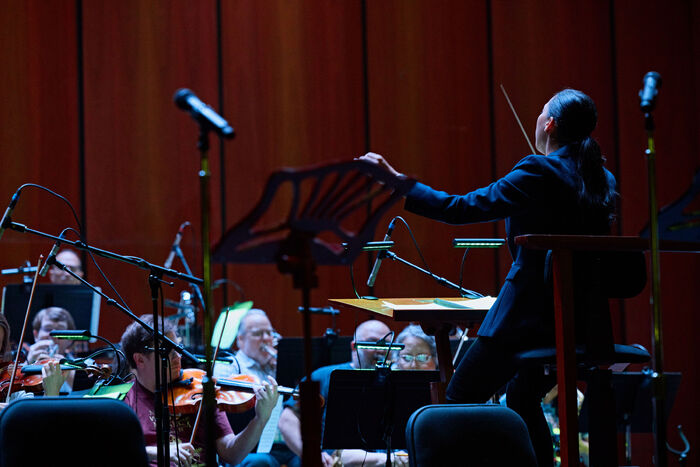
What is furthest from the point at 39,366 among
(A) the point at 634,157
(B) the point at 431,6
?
(A) the point at 634,157

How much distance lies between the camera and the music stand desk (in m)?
2.44

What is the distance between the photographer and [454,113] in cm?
664

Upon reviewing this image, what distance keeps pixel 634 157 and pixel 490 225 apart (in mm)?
1310

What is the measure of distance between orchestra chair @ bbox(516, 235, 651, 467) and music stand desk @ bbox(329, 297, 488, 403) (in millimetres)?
254

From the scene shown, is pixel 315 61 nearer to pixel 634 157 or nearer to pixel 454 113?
pixel 454 113

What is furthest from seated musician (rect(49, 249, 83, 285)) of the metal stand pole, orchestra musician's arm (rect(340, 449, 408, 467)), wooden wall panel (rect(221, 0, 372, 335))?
the metal stand pole

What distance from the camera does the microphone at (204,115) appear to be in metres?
1.88

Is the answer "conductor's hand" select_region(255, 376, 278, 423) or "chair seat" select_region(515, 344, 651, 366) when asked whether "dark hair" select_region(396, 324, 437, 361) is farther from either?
"chair seat" select_region(515, 344, 651, 366)

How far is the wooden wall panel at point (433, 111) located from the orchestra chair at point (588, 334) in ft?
13.6

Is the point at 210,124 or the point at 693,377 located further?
the point at 693,377

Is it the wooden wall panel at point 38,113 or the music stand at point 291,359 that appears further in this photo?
the wooden wall panel at point 38,113

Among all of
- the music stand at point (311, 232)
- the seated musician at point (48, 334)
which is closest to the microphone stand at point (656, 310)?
the music stand at point (311, 232)

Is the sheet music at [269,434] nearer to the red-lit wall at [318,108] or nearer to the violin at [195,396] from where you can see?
the violin at [195,396]

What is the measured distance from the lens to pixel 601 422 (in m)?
2.33
